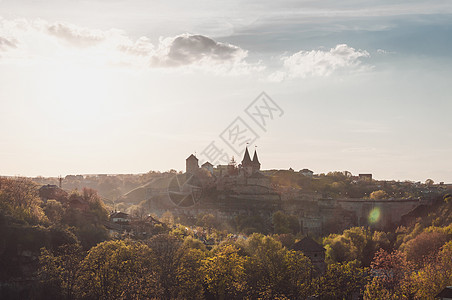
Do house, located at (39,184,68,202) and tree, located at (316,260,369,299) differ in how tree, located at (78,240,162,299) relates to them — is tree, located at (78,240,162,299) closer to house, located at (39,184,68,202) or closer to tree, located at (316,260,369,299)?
tree, located at (316,260,369,299)

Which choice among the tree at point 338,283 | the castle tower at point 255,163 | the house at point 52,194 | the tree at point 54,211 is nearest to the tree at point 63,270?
the tree at point 54,211

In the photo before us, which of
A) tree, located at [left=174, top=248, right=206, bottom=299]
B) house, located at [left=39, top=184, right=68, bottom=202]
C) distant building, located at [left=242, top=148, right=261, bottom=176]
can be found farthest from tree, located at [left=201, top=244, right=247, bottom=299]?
distant building, located at [left=242, top=148, right=261, bottom=176]

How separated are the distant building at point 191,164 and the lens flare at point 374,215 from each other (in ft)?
196

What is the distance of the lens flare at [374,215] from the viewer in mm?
110750

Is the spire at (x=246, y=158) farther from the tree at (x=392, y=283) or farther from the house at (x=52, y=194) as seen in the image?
the tree at (x=392, y=283)

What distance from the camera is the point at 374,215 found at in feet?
366

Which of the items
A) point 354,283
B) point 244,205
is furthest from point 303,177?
point 354,283

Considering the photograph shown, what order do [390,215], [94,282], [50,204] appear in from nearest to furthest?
1. [94,282]
2. [50,204]
3. [390,215]

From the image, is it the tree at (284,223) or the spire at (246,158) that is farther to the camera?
the spire at (246,158)

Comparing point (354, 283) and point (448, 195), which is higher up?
point (448, 195)

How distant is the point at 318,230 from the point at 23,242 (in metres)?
69.2

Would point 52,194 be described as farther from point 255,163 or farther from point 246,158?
point 255,163

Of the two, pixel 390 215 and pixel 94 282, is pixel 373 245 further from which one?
pixel 94 282

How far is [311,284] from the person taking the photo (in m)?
48.6
